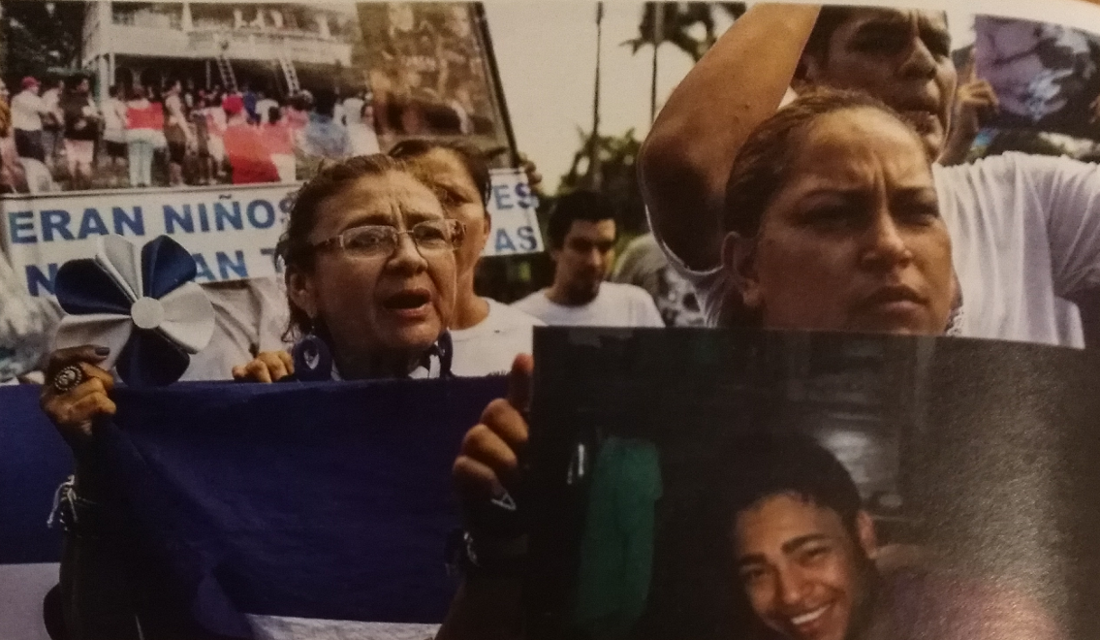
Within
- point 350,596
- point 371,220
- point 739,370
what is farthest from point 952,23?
point 350,596

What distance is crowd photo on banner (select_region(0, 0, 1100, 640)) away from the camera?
2.00 feet

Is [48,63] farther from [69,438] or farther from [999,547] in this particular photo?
[999,547]

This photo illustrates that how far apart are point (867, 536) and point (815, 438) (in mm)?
70

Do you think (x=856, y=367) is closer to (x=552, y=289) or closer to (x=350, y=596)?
(x=552, y=289)

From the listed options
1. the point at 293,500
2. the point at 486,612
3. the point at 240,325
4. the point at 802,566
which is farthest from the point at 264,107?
the point at 802,566

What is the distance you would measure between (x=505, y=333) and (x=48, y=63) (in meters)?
0.36

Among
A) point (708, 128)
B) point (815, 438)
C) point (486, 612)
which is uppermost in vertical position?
point (708, 128)

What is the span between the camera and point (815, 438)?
0.61 m

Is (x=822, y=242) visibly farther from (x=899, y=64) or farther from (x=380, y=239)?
(x=380, y=239)

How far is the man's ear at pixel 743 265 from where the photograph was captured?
0.63 meters

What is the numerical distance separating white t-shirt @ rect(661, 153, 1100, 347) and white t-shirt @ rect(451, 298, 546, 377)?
4.4 inches

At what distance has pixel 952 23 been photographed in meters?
0.66

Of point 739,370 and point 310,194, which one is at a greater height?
point 310,194

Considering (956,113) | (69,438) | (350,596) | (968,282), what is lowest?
(350,596)
